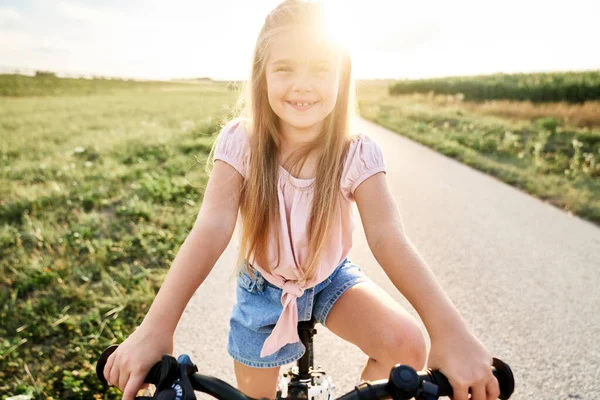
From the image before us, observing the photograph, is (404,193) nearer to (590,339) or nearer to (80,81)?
(590,339)

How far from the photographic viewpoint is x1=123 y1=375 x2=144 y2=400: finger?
995 millimetres

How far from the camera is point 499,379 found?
3.40 ft

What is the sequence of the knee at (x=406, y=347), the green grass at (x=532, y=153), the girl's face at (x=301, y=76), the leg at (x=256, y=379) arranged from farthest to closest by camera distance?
the green grass at (x=532, y=153) → the leg at (x=256, y=379) → the girl's face at (x=301, y=76) → the knee at (x=406, y=347)

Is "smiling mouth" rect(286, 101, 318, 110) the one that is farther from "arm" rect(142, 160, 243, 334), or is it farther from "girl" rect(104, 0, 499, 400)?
"arm" rect(142, 160, 243, 334)

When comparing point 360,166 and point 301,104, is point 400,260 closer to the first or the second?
point 360,166

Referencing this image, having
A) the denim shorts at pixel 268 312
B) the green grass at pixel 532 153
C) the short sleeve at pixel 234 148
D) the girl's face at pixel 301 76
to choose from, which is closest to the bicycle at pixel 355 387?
the denim shorts at pixel 268 312

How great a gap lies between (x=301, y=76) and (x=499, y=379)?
115cm

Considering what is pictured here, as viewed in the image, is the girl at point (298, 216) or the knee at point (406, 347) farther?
the girl at point (298, 216)

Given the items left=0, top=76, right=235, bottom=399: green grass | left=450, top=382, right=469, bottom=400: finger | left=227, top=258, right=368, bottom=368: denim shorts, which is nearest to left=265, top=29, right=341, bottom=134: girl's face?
left=227, top=258, right=368, bottom=368: denim shorts

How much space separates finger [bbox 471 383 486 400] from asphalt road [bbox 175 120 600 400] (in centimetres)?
142

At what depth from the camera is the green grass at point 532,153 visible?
5.89m

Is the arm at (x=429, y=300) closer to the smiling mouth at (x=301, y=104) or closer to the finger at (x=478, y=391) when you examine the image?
the finger at (x=478, y=391)

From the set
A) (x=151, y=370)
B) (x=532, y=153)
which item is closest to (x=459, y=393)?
(x=151, y=370)

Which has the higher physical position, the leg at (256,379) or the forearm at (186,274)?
the forearm at (186,274)
